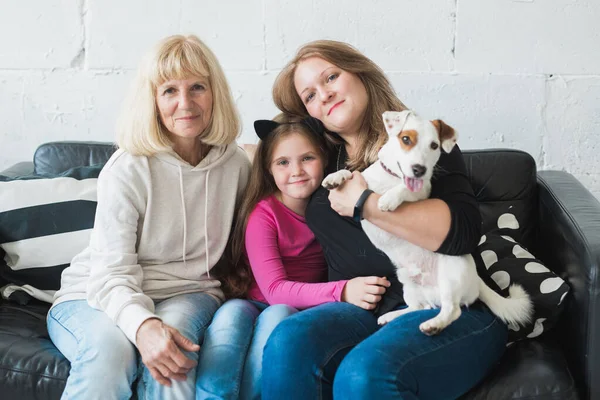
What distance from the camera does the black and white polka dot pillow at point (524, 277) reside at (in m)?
1.90

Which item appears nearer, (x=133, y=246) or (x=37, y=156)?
(x=133, y=246)

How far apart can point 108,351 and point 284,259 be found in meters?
0.61

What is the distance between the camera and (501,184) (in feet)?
7.83

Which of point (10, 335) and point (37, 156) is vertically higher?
point (37, 156)

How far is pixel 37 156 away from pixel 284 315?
1286mm

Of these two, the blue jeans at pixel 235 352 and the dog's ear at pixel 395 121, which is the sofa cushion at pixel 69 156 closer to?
the blue jeans at pixel 235 352

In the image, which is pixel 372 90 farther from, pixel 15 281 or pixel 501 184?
pixel 15 281

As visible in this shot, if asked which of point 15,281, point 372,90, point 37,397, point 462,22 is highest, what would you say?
point 462,22

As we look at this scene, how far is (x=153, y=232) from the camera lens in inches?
77.7

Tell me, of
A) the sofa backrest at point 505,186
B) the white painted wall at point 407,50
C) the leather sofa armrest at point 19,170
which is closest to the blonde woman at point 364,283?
the sofa backrest at point 505,186

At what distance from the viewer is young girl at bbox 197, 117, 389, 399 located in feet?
6.11

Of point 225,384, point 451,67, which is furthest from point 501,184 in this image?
point 225,384

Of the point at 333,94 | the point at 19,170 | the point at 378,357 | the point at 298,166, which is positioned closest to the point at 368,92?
the point at 333,94

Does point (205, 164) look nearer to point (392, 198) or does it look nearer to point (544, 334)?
point (392, 198)
